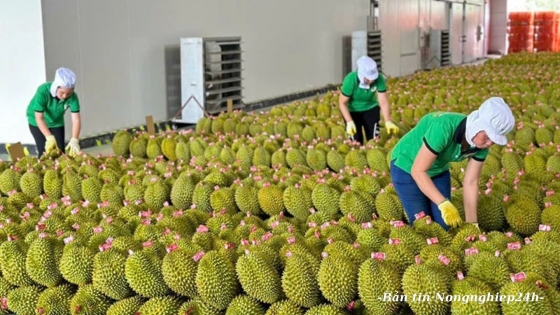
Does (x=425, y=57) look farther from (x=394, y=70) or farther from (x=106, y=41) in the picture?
(x=106, y=41)

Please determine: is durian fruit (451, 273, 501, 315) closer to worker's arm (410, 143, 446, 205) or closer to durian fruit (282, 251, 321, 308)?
durian fruit (282, 251, 321, 308)

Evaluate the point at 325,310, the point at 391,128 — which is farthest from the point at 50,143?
→ the point at 325,310

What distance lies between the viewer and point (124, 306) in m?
2.70

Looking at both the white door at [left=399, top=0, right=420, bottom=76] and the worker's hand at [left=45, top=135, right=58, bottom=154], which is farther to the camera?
the white door at [left=399, top=0, right=420, bottom=76]

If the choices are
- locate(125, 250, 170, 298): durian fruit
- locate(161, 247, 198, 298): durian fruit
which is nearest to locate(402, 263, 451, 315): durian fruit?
locate(161, 247, 198, 298): durian fruit

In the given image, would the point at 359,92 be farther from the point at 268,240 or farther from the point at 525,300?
the point at 525,300

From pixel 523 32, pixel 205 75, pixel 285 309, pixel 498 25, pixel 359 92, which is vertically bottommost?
pixel 285 309

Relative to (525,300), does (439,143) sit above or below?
above

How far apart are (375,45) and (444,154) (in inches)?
571

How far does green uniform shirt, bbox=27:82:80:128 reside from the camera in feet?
20.0

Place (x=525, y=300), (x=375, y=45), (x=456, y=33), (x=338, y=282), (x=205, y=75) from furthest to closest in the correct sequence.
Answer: (x=456, y=33)
(x=375, y=45)
(x=205, y=75)
(x=338, y=282)
(x=525, y=300)

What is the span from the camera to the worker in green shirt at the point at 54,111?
5836mm

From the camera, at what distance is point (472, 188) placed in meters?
3.48

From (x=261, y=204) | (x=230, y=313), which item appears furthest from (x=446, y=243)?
(x=261, y=204)
